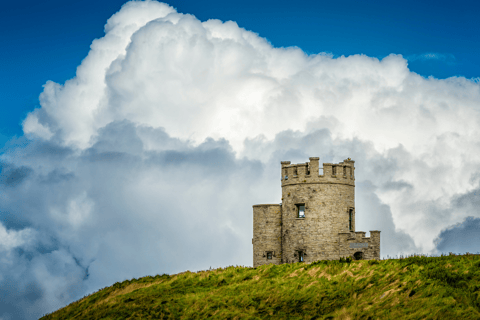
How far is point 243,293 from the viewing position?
72.1 ft

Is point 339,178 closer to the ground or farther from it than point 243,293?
farther from it

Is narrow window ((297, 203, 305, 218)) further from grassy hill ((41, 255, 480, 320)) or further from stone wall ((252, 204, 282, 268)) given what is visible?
grassy hill ((41, 255, 480, 320))

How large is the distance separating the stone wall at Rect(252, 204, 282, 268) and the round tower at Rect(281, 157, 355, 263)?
1.69 ft

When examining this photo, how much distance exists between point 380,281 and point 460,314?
13.6 feet

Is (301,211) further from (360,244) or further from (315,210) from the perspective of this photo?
(360,244)

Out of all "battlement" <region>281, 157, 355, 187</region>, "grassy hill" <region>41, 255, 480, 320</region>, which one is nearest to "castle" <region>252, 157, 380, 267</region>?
"battlement" <region>281, 157, 355, 187</region>

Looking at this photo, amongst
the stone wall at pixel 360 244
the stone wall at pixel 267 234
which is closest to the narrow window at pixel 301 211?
the stone wall at pixel 267 234

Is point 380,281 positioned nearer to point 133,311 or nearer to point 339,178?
point 133,311

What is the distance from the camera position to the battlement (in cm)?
3597

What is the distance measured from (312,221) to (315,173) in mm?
3396

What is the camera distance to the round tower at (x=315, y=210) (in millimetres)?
35219

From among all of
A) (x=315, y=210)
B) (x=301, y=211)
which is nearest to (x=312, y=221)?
(x=315, y=210)

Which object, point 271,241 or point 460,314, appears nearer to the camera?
point 460,314

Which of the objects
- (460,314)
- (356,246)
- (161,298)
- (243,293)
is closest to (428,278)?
(460,314)
